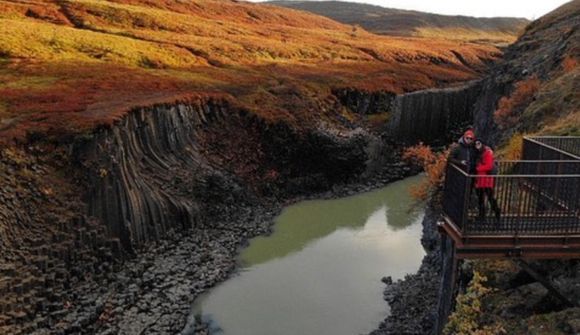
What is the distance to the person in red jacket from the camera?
1329 cm

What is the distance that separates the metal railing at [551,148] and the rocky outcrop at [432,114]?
35809mm

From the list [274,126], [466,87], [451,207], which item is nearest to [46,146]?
[274,126]

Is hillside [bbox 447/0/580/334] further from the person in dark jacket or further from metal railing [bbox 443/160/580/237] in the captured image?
Answer: the person in dark jacket

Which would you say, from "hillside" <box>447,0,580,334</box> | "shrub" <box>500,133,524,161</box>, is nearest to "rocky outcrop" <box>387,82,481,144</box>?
"hillside" <box>447,0,580,334</box>

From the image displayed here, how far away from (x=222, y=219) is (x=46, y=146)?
12717mm

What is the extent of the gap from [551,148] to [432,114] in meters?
45.8

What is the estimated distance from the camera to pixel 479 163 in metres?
14.0

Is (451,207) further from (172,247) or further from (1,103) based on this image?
(1,103)

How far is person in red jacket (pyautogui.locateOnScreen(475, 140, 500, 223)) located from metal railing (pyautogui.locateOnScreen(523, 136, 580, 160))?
2727 mm

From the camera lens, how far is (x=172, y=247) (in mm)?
32531

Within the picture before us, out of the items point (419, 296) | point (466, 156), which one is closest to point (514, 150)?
point (419, 296)

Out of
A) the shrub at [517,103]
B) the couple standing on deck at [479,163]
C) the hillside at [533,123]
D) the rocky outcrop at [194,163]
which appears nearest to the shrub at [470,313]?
the hillside at [533,123]

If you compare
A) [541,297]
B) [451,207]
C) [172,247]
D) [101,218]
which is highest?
[451,207]

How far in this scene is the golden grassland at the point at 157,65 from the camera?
37344mm
